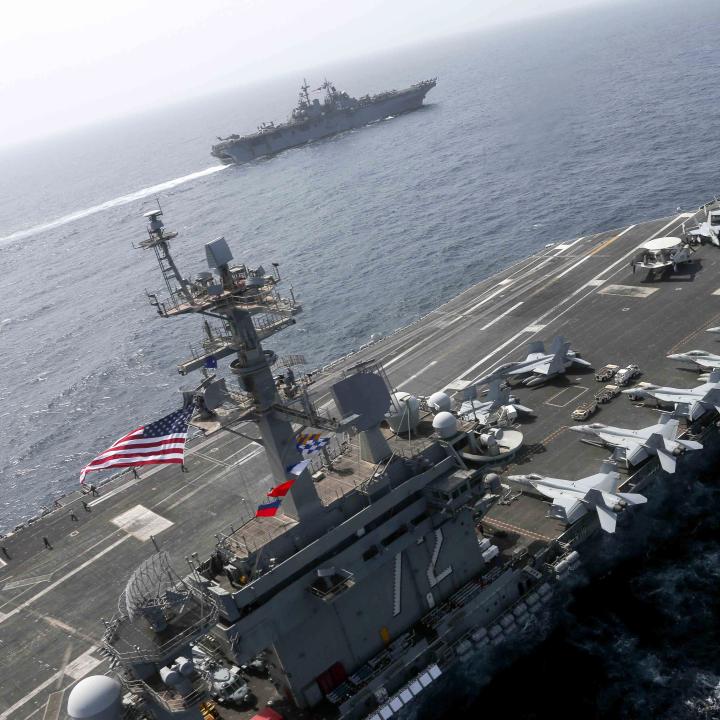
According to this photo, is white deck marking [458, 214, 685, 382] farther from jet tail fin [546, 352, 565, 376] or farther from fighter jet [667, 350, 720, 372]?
fighter jet [667, 350, 720, 372]

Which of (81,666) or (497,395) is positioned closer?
(81,666)

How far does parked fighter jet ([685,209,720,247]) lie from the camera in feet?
209

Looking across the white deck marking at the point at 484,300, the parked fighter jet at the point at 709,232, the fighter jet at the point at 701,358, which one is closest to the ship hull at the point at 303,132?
the white deck marking at the point at 484,300

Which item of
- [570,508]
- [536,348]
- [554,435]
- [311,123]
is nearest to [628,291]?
[536,348]

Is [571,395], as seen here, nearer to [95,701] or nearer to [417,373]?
[417,373]

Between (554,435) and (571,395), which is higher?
(571,395)

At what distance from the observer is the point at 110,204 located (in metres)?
172

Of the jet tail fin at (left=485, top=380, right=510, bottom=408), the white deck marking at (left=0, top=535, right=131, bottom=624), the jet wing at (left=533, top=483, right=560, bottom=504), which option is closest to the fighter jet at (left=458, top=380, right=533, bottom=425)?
the jet tail fin at (left=485, top=380, right=510, bottom=408)

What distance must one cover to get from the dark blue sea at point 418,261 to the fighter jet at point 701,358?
25.3 ft

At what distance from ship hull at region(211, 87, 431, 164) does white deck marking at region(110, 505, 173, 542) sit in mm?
142621

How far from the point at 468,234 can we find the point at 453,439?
66.9 meters

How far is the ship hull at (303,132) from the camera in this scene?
178 m

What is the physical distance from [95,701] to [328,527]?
9.98 m

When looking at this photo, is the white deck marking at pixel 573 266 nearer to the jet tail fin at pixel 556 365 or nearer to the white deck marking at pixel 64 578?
the jet tail fin at pixel 556 365
